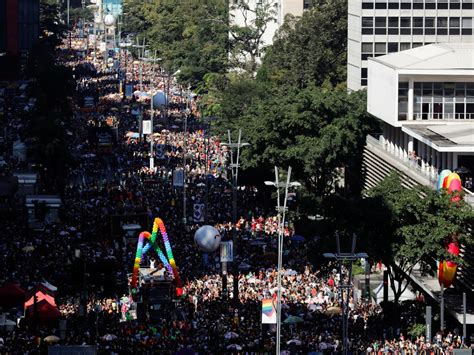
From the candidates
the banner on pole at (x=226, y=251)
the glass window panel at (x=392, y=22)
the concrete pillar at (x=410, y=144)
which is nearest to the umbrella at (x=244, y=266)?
the banner on pole at (x=226, y=251)

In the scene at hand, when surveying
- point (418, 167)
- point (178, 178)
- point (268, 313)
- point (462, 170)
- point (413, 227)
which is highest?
point (462, 170)

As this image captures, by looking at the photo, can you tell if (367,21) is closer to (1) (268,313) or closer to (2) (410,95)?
(2) (410,95)

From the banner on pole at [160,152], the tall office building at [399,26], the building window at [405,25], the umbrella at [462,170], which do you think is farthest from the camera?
the building window at [405,25]

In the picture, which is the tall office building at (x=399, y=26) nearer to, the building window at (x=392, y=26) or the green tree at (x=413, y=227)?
the building window at (x=392, y=26)

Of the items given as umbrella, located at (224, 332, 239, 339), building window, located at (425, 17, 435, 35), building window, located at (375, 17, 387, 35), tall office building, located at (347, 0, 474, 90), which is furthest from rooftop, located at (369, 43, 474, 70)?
building window, located at (425, 17, 435, 35)

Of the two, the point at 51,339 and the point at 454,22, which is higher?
the point at 454,22

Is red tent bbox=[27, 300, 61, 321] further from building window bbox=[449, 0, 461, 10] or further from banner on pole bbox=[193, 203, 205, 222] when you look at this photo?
building window bbox=[449, 0, 461, 10]

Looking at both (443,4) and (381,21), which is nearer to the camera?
(381,21)

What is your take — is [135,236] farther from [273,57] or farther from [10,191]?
[273,57]

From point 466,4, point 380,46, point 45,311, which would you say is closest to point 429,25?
point 466,4
